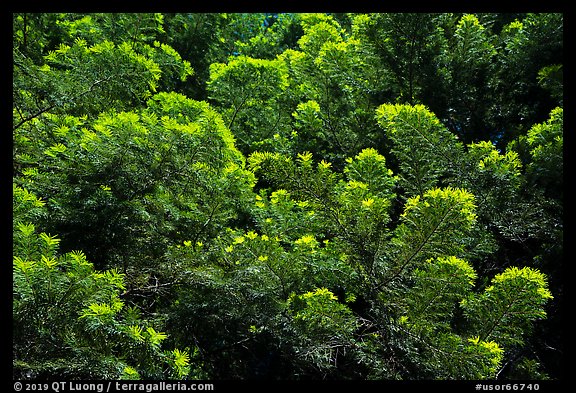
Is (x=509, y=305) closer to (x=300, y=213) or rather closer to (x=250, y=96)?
(x=300, y=213)

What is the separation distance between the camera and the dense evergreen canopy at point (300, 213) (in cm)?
322

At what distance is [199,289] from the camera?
412 cm

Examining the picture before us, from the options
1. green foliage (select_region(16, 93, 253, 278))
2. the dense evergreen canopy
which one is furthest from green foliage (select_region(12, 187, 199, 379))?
green foliage (select_region(16, 93, 253, 278))

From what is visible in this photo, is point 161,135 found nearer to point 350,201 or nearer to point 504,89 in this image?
point 350,201

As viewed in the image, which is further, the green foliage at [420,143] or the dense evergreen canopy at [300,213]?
the green foliage at [420,143]

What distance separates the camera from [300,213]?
4664 mm

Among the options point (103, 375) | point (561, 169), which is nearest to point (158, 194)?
point (103, 375)

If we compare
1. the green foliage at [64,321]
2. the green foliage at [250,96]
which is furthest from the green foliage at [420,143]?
the green foliage at [64,321]

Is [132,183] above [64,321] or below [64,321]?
above

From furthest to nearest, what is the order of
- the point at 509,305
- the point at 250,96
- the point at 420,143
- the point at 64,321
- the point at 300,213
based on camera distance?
the point at 250,96, the point at 300,213, the point at 420,143, the point at 509,305, the point at 64,321

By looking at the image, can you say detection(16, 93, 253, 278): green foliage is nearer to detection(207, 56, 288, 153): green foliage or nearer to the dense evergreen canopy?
the dense evergreen canopy

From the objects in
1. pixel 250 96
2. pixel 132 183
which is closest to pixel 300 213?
pixel 132 183

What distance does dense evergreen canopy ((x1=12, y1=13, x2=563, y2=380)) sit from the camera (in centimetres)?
322

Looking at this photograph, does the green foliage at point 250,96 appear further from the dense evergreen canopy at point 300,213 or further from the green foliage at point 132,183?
the green foliage at point 132,183
